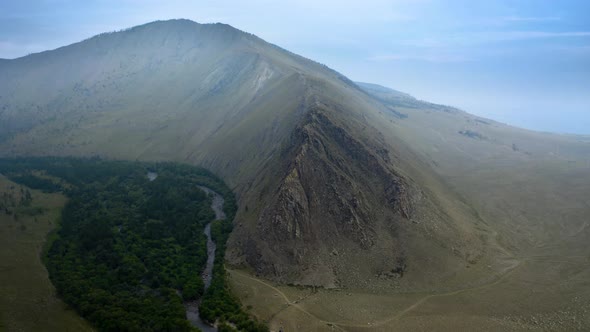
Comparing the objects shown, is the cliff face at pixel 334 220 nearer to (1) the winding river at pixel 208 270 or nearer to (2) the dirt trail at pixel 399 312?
(2) the dirt trail at pixel 399 312

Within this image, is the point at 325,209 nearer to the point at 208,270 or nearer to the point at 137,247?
the point at 208,270

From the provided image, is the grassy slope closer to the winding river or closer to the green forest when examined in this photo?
the green forest

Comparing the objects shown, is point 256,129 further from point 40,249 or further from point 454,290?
point 454,290

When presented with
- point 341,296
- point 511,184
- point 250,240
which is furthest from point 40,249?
point 511,184

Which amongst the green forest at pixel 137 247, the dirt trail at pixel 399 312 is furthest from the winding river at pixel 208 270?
the dirt trail at pixel 399 312

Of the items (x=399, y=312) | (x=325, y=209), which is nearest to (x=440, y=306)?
(x=399, y=312)

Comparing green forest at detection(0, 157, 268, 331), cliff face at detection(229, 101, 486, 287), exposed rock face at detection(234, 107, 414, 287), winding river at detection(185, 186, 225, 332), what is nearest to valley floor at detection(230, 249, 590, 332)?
cliff face at detection(229, 101, 486, 287)

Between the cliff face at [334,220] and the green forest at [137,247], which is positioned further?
the cliff face at [334,220]

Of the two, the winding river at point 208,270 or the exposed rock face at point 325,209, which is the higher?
the exposed rock face at point 325,209
